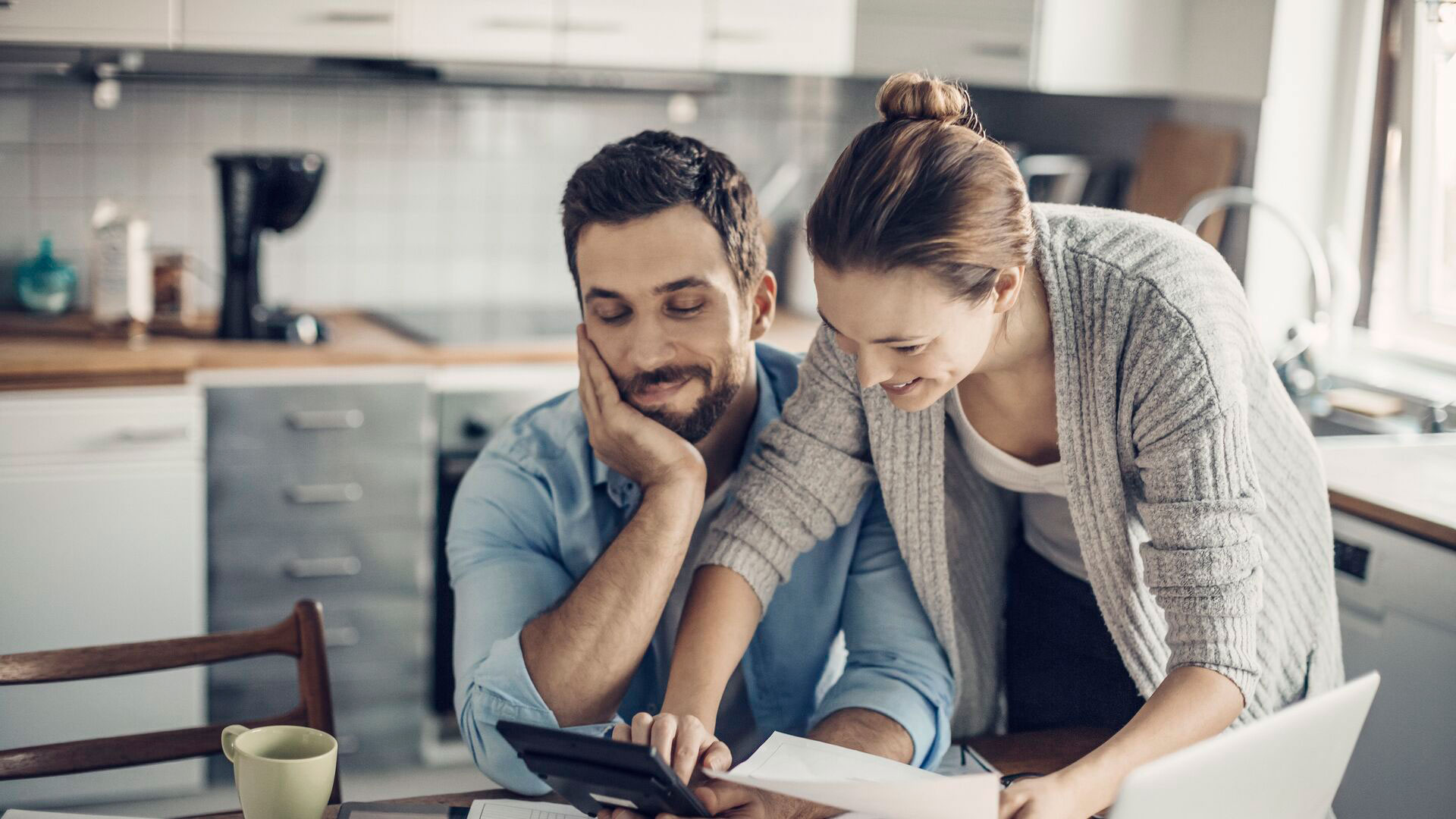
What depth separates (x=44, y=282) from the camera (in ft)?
9.07

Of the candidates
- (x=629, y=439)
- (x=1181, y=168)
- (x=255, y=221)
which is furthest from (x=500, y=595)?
(x=1181, y=168)

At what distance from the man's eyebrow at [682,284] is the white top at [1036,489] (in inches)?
11.4

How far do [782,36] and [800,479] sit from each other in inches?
72.7

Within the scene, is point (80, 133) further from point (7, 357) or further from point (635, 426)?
point (635, 426)

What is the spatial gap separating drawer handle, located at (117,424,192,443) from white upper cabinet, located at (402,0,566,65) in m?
0.88

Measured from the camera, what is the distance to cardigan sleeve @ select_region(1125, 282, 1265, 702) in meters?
1.16

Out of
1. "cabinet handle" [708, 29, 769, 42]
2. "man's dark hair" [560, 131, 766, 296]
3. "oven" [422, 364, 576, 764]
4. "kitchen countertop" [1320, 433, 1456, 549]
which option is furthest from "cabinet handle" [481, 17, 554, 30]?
"kitchen countertop" [1320, 433, 1456, 549]

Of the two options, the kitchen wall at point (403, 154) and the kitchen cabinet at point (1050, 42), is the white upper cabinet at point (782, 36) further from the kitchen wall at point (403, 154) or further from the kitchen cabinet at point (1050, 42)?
the kitchen wall at point (403, 154)

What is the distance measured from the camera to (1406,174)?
2.80 meters

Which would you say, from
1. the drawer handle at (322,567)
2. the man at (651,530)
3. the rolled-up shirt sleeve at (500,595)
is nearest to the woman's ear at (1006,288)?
the man at (651,530)

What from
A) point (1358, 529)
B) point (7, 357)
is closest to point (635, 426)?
point (1358, 529)

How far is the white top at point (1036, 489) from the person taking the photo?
139 cm

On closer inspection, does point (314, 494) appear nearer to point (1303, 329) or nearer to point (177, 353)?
point (177, 353)

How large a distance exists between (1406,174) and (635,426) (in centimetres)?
216
